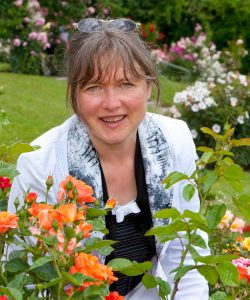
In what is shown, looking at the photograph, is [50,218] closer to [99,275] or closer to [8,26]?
[99,275]

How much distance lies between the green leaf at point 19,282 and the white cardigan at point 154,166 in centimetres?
73

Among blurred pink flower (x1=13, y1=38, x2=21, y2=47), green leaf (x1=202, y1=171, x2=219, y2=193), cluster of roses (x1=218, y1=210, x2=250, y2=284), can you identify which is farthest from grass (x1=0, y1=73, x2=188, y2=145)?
green leaf (x1=202, y1=171, x2=219, y2=193)

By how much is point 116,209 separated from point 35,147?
760 mm

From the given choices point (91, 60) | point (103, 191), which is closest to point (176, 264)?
point (103, 191)

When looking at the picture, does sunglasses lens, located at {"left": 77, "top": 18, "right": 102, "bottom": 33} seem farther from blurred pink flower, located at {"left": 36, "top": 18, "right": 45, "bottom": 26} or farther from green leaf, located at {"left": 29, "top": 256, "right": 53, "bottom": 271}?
blurred pink flower, located at {"left": 36, "top": 18, "right": 45, "bottom": 26}

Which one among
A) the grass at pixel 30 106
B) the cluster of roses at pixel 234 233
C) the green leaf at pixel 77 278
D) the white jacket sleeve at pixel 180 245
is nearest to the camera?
the green leaf at pixel 77 278

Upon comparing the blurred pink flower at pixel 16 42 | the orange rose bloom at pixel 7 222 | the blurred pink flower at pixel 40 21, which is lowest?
the blurred pink flower at pixel 16 42

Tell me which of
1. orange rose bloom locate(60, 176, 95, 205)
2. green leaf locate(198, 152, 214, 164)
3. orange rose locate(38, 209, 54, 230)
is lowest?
orange rose bloom locate(60, 176, 95, 205)

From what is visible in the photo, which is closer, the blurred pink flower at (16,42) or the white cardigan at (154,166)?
the white cardigan at (154,166)

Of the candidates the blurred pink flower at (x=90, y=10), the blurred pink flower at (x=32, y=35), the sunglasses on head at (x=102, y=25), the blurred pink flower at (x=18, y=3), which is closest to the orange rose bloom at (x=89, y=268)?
the sunglasses on head at (x=102, y=25)

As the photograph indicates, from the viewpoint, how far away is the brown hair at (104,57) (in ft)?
6.92

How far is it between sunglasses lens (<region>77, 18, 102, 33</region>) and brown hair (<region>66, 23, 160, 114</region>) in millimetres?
15

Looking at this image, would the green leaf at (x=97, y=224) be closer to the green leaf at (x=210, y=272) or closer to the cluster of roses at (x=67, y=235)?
the cluster of roses at (x=67, y=235)

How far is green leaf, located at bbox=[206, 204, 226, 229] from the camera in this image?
1454 millimetres
